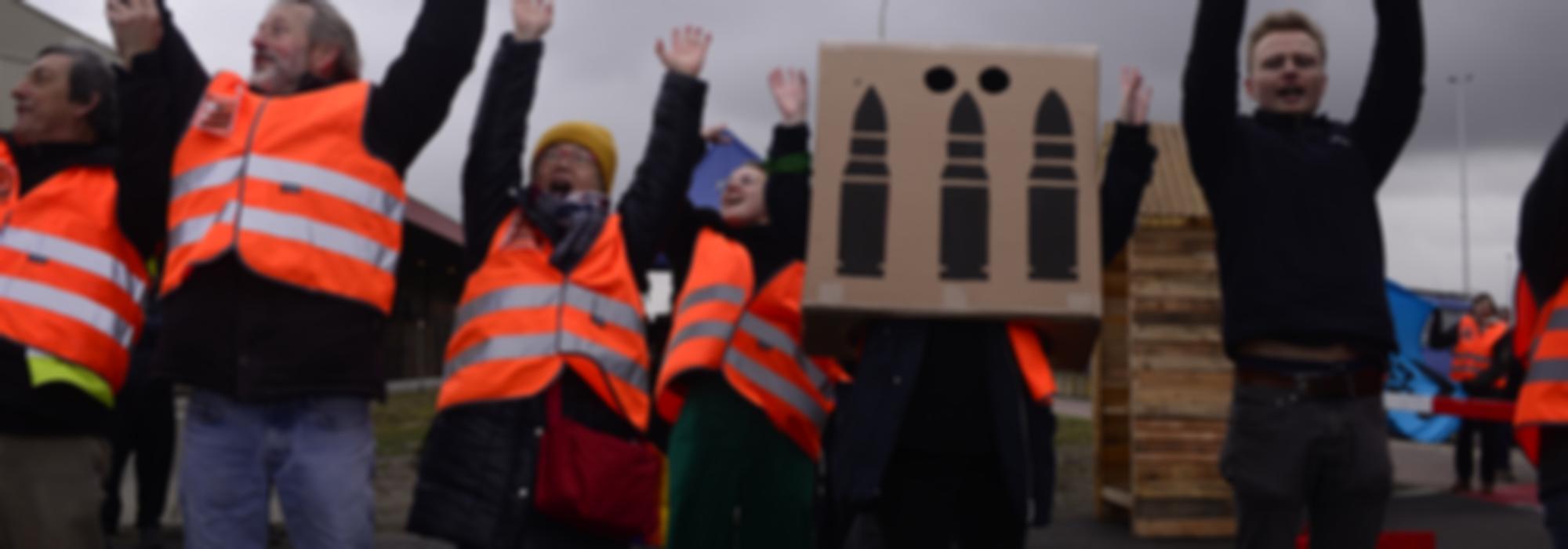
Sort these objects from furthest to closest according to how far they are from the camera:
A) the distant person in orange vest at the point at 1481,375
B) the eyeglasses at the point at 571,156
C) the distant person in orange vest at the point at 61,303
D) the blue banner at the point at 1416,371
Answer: the blue banner at the point at 1416,371, the distant person in orange vest at the point at 1481,375, the eyeglasses at the point at 571,156, the distant person in orange vest at the point at 61,303

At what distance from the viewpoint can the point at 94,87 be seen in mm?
3506

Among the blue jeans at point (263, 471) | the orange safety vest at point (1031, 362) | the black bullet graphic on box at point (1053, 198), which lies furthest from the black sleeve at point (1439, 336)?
the blue jeans at point (263, 471)

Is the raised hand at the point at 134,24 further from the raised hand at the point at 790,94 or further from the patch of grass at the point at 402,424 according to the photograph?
the patch of grass at the point at 402,424

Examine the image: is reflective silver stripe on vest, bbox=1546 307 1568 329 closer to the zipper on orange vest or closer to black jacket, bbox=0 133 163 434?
the zipper on orange vest

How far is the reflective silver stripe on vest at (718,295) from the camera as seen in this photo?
13.3 ft

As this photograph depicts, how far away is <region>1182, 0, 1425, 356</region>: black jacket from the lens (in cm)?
296

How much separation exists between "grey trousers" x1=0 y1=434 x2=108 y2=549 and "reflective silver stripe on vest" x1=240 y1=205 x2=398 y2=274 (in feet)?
2.92

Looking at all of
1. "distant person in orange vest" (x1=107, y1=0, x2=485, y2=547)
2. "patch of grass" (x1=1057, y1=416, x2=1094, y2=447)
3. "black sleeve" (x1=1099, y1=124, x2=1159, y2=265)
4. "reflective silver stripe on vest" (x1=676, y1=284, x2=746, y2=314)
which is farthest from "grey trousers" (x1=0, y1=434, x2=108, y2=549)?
"patch of grass" (x1=1057, y1=416, x2=1094, y2=447)

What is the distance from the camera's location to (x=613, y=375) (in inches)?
138

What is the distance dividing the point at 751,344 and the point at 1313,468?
171 cm

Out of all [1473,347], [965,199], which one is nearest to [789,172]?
[965,199]

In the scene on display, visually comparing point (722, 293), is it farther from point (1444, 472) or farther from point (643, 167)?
point (1444, 472)

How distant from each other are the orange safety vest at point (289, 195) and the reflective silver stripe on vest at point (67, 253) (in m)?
0.35

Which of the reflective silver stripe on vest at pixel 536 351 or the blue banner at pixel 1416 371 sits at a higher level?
the reflective silver stripe on vest at pixel 536 351
